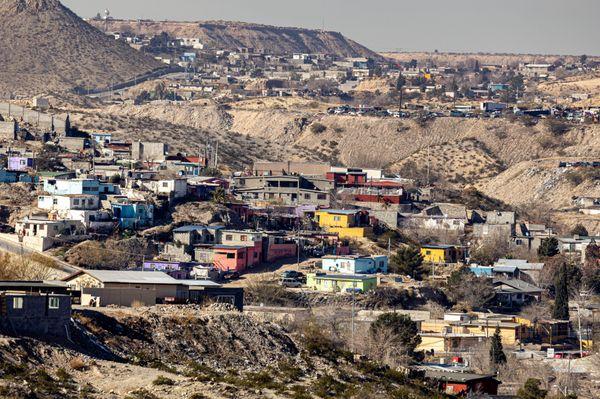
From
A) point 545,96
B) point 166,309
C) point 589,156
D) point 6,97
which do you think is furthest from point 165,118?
point 166,309

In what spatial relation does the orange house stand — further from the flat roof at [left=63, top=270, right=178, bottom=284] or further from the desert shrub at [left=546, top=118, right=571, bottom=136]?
the desert shrub at [left=546, top=118, right=571, bottom=136]

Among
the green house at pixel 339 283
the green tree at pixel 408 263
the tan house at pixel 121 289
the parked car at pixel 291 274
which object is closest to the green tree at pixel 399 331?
the tan house at pixel 121 289

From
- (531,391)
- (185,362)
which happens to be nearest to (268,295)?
(531,391)

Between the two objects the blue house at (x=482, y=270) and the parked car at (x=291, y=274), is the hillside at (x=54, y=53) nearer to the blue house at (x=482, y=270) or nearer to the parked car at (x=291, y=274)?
the blue house at (x=482, y=270)

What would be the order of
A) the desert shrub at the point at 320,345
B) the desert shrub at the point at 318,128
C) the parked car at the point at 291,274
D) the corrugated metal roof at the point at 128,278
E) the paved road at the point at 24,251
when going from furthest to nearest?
1. the desert shrub at the point at 318,128
2. the parked car at the point at 291,274
3. the paved road at the point at 24,251
4. the corrugated metal roof at the point at 128,278
5. the desert shrub at the point at 320,345

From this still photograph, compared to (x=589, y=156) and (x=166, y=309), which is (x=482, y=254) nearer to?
(x=166, y=309)

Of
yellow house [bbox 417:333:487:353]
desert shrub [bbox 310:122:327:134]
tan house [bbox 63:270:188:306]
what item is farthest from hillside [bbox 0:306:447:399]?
desert shrub [bbox 310:122:327:134]
